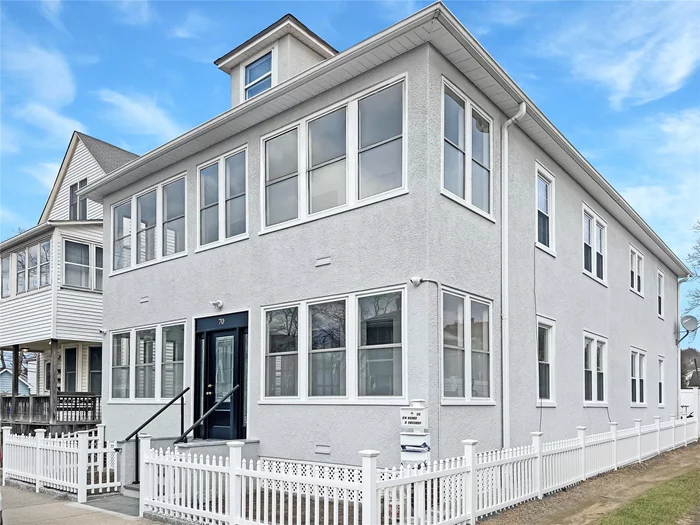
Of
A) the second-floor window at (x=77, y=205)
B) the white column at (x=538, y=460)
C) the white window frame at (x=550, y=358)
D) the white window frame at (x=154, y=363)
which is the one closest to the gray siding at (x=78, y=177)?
the second-floor window at (x=77, y=205)

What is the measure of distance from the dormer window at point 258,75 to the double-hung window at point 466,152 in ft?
18.9

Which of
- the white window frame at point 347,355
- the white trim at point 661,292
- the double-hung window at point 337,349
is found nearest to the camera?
the white window frame at point 347,355

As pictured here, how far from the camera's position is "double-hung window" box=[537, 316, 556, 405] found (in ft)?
43.0

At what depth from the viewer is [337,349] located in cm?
1086

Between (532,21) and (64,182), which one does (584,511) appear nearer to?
(532,21)

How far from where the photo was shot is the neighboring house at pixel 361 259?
398 inches

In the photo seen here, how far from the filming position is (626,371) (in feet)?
60.1

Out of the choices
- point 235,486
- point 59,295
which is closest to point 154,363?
point 235,486

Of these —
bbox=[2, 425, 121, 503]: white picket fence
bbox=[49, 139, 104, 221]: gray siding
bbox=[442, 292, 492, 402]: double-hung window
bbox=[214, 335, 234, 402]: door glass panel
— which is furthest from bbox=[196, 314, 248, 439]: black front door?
bbox=[49, 139, 104, 221]: gray siding

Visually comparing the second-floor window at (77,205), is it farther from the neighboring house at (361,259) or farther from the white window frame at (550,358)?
the white window frame at (550,358)

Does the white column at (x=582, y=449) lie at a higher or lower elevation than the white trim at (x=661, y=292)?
lower

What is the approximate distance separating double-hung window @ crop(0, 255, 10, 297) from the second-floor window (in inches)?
113

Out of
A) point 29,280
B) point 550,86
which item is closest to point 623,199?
point 550,86

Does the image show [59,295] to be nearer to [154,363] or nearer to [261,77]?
[154,363]
